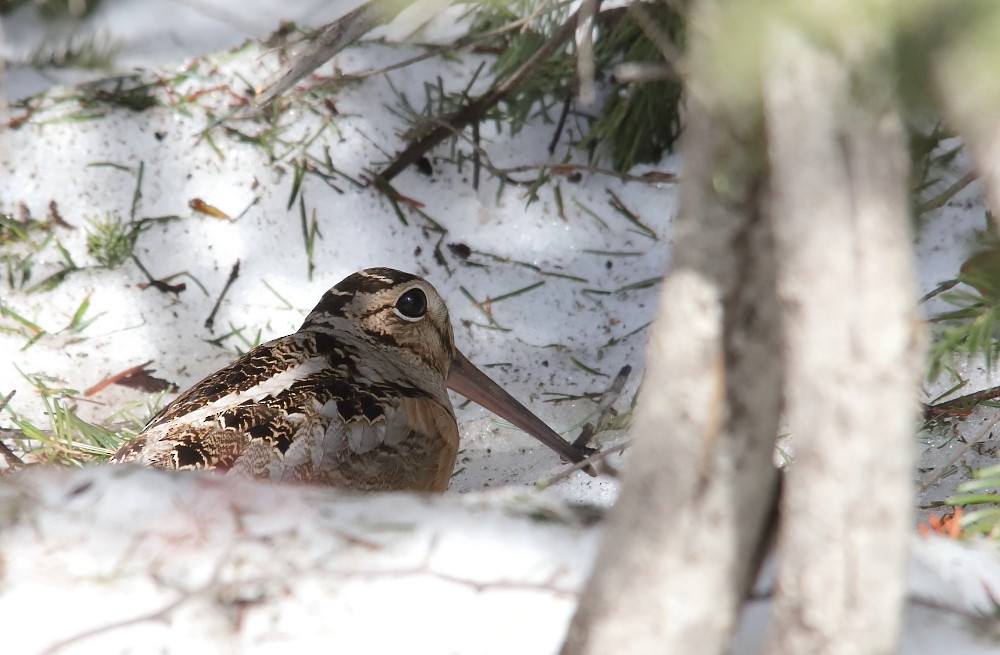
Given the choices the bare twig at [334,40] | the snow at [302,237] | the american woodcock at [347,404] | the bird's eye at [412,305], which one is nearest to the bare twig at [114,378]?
the snow at [302,237]

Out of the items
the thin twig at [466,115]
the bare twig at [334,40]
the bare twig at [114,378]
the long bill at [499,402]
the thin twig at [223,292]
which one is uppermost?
the thin twig at [466,115]

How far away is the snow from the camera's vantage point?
253 cm

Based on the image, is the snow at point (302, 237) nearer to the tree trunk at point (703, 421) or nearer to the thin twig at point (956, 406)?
the thin twig at point (956, 406)

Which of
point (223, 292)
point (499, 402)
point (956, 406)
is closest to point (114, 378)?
point (223, 292)

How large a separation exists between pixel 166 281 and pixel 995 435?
201 cm

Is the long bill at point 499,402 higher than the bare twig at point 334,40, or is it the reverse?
the bare twig at point 334,40

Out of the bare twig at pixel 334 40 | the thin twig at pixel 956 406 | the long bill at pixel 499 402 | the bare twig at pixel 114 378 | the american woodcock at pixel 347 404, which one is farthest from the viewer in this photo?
the bare twig at pixel 114 378

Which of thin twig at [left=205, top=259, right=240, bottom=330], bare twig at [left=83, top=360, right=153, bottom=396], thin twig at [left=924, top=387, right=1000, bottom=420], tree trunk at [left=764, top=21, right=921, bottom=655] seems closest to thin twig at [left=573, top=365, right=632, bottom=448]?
thin twig at [left=924, top=387, right=1000, bottom=420]

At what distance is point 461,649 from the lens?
104 centimetres

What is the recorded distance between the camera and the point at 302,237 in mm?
2736

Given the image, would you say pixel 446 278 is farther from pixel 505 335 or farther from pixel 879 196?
pixel 879 196

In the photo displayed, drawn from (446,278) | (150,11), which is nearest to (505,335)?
(446,278)

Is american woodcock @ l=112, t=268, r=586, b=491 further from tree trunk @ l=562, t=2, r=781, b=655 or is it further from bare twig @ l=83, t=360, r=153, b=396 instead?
tree trunk @ l=562, t=2, r=781, b=655

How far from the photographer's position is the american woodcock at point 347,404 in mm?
1876
